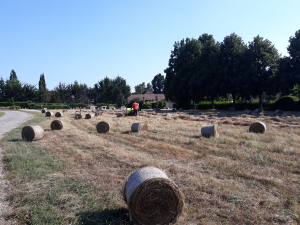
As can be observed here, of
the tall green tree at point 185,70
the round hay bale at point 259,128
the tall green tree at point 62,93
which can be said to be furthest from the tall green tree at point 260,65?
the tall green tree at point 62,93

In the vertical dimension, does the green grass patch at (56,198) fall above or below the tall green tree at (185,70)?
below

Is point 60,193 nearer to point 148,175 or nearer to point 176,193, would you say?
point 148,175

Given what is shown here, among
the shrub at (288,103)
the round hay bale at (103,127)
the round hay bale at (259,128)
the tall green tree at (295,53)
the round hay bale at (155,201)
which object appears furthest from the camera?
the shrub at (288,103)

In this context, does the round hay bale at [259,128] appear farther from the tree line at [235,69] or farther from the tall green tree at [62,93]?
the tall green tree at [62,93]

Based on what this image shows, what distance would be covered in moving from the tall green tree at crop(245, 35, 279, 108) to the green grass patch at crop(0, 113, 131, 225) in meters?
Result: 40.8

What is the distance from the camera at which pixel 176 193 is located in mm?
4684

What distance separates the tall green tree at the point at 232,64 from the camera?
44969mm

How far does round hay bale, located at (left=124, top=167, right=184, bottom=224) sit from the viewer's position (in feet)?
15.1

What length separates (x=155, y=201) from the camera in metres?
4.68

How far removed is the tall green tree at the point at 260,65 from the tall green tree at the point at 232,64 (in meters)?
1.42

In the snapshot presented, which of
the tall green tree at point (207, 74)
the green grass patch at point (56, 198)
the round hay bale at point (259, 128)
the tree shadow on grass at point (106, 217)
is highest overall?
the tall green tree at point (207, 74)

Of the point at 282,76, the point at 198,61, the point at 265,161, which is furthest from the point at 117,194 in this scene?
the point at 198,61

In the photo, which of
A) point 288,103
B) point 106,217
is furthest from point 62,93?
point 106,217

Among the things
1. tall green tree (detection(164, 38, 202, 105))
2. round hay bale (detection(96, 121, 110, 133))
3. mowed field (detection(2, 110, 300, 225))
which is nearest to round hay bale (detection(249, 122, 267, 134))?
mowed field (detection(2, 110, 300, 225))
